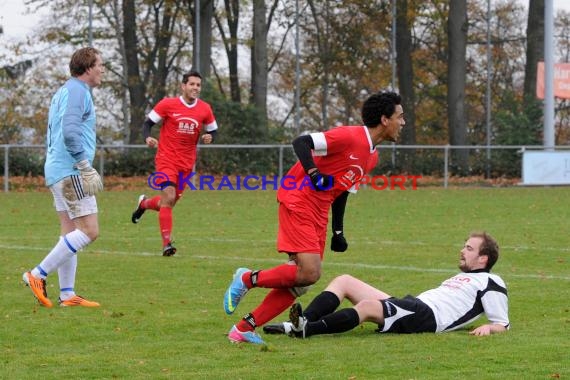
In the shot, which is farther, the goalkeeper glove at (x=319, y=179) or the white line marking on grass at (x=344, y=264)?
the white line marking on grass at (x=344, y=264)

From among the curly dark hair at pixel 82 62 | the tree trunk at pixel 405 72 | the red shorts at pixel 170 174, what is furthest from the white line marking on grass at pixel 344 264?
the tree trunk at pixel 405 72

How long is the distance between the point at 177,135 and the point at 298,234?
7.20m

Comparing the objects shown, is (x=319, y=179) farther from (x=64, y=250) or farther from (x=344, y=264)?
(x=344, y=264)

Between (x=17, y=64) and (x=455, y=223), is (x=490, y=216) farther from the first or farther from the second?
(x=17, y=64)

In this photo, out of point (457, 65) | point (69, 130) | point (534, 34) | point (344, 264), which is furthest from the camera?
point (534, 34)

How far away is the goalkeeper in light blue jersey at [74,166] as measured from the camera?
889 cm

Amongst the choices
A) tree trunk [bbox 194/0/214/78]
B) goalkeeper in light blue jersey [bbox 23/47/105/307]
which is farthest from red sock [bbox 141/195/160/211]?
tree trunk [bbox 194/0/214/78]

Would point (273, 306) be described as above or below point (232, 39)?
below

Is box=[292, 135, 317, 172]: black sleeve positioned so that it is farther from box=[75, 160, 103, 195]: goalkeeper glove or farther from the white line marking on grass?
the white line marking on grass

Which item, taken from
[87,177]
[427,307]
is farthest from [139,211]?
[427,307]

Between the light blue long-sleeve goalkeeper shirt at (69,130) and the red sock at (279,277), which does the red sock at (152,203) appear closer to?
the light blue long-sleeve goalkeeper shirt at (69,130)

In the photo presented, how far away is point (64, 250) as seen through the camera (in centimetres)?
904

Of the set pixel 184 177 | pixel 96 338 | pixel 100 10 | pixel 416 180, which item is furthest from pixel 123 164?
pixel 96 338

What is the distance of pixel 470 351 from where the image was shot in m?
6.94
